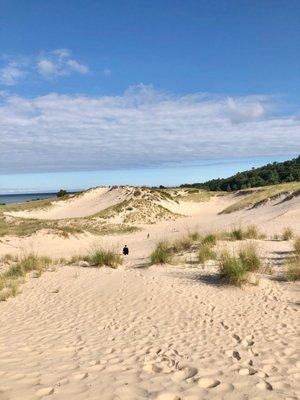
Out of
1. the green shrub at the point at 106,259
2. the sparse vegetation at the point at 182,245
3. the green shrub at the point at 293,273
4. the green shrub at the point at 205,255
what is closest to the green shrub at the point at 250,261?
the green shrub at the point at 293,273

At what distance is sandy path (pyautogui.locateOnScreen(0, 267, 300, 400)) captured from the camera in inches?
225

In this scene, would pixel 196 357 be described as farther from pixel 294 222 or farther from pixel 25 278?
pixel 294 222

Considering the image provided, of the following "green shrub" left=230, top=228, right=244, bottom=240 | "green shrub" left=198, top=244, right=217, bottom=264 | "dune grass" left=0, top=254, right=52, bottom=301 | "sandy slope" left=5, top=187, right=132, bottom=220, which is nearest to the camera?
"dune grass" left=0, top=254, right=52, bottom=301

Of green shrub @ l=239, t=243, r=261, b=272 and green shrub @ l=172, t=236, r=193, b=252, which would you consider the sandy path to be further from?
green shrub @ l=172, t=236, r=193, b=252

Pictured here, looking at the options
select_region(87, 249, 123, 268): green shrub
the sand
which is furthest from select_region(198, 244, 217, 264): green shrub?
select_region(87, 249, 123, 268): green shrub

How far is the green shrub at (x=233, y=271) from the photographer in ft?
36.4

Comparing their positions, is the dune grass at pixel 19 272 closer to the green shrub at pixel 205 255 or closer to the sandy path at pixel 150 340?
the sandy path at pixel 150 340

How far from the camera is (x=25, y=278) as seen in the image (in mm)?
14602

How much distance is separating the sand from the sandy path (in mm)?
15

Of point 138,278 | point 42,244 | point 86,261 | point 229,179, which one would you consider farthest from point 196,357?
point 229,179

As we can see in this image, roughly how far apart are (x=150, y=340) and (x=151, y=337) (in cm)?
18

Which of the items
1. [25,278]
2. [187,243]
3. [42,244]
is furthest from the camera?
[42,244]

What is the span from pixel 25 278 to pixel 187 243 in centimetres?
732

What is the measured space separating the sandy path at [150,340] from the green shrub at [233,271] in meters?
0.33
